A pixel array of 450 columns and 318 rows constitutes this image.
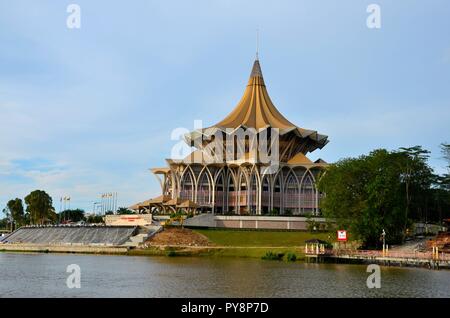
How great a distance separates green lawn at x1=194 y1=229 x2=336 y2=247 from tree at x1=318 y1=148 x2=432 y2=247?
7839 mm

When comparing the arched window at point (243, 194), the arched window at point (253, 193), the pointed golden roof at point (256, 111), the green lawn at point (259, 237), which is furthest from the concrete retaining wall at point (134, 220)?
the pointed golden roof at point (256, 111)

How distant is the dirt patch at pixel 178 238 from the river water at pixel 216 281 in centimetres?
2618

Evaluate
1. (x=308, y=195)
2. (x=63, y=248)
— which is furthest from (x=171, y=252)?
(x=308, y=195)

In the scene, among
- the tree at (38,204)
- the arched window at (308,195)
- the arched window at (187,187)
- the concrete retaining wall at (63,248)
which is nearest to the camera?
the concrete retaining wall at (63,248)

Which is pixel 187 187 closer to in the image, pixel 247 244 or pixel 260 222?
pixel 260 222

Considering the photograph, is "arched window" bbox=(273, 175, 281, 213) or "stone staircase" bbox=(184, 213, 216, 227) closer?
"stone staircase" bbox=(184, 213, 216, 227)

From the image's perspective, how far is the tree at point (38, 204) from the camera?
111188mm

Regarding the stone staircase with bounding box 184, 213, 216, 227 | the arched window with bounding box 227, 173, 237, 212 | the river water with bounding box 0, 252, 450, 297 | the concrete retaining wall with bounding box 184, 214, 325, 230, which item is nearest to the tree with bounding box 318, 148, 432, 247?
the river water with bounding box 0, 252, 450, 297

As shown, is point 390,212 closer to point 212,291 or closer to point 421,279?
point 421,279

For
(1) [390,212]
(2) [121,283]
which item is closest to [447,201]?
(1) [390,212]

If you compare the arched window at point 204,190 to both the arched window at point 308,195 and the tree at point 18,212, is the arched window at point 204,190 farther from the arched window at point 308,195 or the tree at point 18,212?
the tree at point 18,212

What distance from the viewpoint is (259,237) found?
79.2 m

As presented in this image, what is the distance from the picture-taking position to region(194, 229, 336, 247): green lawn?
75.9m

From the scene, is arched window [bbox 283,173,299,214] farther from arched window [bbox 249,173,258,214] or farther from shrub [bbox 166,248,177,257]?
shrub [bbox 166,248,177,257]
